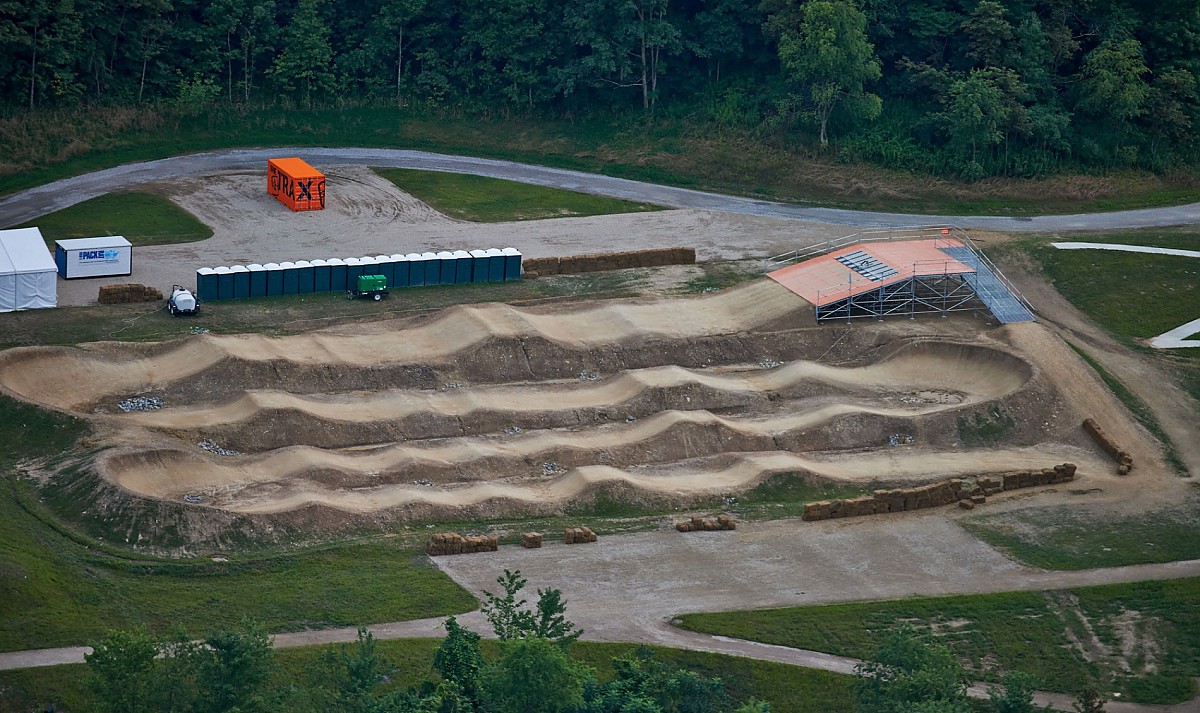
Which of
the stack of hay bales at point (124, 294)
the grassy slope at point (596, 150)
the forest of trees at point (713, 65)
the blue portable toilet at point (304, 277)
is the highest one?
the forest of trees at point (713, 65)

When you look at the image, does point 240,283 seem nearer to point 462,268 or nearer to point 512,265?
point 462,268

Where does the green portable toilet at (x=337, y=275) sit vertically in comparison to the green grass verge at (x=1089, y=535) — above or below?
above

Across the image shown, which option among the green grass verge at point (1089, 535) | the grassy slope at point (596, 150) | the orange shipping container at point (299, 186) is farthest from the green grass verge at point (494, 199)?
the green grass verge at point (1089, 535)

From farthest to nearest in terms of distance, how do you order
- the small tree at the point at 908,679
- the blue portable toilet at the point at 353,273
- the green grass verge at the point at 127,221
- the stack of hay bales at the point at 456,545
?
the green grass verge at the point at 127,221, the blue portable toilet at the point at 353,273, the stack of hay bales at the point at 456,545, the small tree at the point at 908,679

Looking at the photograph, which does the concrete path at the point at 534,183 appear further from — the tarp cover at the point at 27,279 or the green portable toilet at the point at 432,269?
the green portable toilet at the point at 432,269

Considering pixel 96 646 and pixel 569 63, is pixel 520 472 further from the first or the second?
pixel 569 63

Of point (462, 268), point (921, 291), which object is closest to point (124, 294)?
point (462, 268)

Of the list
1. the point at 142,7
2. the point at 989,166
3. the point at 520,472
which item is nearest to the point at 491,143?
the point at 142,7
